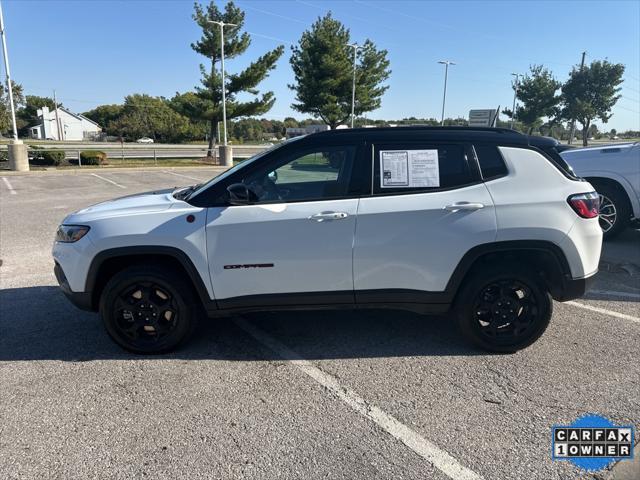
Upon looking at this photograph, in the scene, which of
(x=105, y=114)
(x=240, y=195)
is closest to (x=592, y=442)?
(x=240, y=195)

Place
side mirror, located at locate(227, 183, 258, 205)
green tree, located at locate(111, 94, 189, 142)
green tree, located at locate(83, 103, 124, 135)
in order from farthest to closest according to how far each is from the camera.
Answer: green tree, located at locate(83, 103, 124, 135) → green tree, located at locate(111, 94, 189, 142) → side mirror, located at locate(227, 183, 258, 205)

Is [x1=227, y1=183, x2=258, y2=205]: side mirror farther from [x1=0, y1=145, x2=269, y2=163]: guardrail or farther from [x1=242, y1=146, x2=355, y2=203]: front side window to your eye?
[x1=0, y1=145, x2=269, y2=163]: guardrail

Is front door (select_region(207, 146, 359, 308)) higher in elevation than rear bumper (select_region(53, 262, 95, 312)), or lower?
higher

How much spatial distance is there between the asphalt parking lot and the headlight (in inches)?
36.2

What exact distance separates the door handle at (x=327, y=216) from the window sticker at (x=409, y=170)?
0.39 metres

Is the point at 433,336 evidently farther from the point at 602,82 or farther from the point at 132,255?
the point at 602,82

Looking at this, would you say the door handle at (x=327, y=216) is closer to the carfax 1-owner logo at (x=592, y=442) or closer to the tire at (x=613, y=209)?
the carfax 1-owner logo at (x=592, y=442)

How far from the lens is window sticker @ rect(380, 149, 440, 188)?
130 inches

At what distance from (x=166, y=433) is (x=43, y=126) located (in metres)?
108

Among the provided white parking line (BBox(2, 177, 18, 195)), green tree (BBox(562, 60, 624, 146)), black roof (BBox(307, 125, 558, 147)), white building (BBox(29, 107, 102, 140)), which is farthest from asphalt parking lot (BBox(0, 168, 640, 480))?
white building (BBox(29, 107, 102, 140))

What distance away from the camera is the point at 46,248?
6609 mm

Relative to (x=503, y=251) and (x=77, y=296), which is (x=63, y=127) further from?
(x=503, y=251)

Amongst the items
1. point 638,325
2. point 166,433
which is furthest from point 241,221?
point 638,325

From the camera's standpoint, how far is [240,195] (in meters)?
3.19
